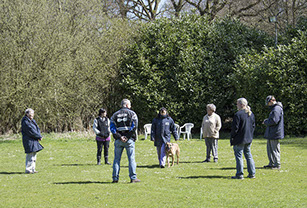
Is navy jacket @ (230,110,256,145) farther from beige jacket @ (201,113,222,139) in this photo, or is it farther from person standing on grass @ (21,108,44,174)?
person standing on grass @ (21,108,44,174)

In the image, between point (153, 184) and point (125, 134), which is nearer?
point (153, 184)

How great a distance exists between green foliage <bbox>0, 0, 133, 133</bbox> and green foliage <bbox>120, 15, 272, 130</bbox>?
1.62 m

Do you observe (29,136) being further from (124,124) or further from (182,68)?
(182,68)

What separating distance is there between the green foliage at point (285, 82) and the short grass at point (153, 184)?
654 cm

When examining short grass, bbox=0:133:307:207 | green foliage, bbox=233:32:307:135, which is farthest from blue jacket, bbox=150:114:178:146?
green foliage, bbox=233:32:307:135

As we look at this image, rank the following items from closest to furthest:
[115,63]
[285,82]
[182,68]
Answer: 1. [285,82]
2. [182,68]
3. [115,63]

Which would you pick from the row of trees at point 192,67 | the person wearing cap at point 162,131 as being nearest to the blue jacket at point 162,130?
the person wearing cap at point 162,131

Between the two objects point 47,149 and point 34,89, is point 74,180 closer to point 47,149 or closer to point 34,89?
point 47,149

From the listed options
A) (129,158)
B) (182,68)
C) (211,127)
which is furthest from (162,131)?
(182,68)

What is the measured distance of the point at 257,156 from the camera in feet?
46.6

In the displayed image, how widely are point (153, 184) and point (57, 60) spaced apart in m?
14.2

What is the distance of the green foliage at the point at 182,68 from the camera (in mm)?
23688

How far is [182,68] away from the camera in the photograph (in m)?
23.7

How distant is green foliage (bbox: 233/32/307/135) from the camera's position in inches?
824
